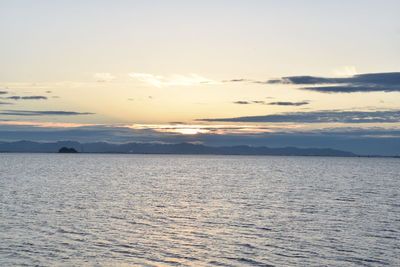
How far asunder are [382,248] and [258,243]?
979cm

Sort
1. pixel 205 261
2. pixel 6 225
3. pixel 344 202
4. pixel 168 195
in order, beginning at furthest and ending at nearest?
pixel 168 195, pixel 344 202, pixel 6 225, pixel 205 261

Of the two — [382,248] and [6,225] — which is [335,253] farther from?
[6,225]

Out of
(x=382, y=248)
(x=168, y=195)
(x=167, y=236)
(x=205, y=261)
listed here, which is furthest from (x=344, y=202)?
(x=205, y=261)

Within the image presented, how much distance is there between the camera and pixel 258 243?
35781 mm

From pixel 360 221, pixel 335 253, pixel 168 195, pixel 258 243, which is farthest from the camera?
pixel 168 195

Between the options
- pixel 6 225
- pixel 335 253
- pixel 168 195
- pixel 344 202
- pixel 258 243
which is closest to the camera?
pixel 335 253

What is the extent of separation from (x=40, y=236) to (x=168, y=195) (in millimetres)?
38580

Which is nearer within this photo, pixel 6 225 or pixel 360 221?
pixel 6 225

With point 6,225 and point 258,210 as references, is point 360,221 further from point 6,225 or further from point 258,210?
point 6,225

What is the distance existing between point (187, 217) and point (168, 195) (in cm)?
2564

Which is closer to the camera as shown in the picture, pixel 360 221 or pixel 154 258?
pixel 154 258

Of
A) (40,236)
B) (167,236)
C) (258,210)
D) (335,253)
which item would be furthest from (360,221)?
(40,236)

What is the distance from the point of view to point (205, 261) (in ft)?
98.3

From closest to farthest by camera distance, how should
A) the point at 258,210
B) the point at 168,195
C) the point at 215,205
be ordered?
the point at 258,210 < the point at 215,205 < the point at 168,195
